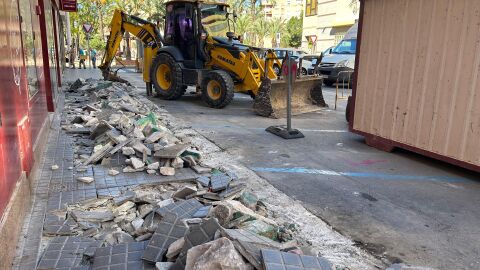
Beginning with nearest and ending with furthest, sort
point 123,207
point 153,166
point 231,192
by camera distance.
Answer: point 123,207 → point 231,192 → point 153,166

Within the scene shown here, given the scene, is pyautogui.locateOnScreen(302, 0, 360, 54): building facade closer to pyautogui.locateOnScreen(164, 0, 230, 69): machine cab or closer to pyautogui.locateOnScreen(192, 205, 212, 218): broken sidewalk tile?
pyautogui.locateOnScreen(164, 0, 230, 69): machine cab

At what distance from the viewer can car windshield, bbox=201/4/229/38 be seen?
1154 cm

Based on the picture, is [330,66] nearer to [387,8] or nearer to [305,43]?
[387,8]

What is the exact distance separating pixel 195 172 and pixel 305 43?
4319cm

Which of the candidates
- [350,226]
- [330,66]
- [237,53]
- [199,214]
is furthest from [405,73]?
[330,66]

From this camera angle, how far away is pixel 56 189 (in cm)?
466

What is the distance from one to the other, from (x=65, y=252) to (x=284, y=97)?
25.3 ft

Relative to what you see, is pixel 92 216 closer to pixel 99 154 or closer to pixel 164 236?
pixel 164 236

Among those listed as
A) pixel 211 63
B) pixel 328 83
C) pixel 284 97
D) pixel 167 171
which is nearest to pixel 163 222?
pixel 167 171

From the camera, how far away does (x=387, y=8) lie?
6.52 meters

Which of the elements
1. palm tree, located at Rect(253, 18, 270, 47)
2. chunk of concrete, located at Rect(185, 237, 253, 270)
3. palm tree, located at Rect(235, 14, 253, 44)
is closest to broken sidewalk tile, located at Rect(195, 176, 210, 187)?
chunk of concrete, located at Rect(185, 237, 253, 270)

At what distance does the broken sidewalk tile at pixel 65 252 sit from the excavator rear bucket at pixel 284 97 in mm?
6658

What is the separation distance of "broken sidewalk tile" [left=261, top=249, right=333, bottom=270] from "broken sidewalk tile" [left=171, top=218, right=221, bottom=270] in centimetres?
48

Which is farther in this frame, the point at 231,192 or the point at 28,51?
the point at 28,51
